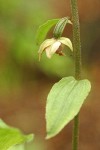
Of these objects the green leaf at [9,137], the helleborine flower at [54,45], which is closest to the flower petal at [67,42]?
the helleborine flower at [54,45]

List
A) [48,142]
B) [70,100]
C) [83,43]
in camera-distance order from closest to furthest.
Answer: [70,100] → [48,142] → [83,43]

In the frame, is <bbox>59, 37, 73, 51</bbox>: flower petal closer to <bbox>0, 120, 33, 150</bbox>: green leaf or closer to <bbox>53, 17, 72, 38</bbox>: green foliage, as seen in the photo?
<bbox>53, 17, 72, 38</bbox>: green foliage

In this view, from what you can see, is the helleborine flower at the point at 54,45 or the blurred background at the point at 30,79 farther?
the blurred background at the point at 30,79

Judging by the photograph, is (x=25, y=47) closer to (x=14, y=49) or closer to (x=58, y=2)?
(x=14, y=49)

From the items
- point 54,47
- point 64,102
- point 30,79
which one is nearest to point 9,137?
point 64,102

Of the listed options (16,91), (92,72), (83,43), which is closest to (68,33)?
(83,43)

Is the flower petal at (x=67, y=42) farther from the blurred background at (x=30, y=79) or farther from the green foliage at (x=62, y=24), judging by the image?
the blurred background at (x=30, y=79)
